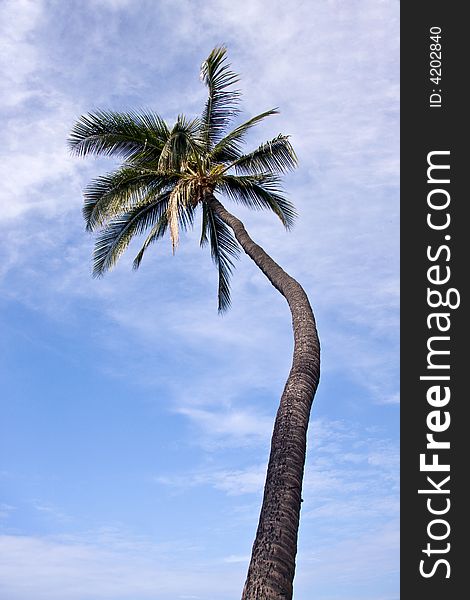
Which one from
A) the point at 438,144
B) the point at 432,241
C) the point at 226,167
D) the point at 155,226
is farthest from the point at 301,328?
the point at 155,226

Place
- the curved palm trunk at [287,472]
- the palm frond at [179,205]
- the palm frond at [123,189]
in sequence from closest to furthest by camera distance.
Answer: the curved palm trunk at [287,472] < the palm frond at [179,205] < the palm frond at [123,189]

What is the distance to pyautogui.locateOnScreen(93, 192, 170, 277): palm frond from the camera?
15.2m

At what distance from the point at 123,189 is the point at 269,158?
3.18 m

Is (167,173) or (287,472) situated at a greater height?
(167,173)

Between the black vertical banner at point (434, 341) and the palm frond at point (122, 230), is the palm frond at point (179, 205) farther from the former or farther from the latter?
the black vertical banner at point (434, 341)

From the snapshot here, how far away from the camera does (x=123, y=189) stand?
569 inches

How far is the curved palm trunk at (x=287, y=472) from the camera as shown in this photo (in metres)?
6.29

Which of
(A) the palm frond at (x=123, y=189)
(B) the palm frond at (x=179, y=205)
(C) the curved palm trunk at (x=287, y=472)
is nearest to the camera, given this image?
(C) the curved palm trunk at (x=287, y=472)

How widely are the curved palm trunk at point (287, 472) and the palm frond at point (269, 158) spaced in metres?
4.61

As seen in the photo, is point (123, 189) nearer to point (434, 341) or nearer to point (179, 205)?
point (179, 205)

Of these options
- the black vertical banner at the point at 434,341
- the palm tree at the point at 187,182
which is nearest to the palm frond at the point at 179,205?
the palm tree at the point at 187,182

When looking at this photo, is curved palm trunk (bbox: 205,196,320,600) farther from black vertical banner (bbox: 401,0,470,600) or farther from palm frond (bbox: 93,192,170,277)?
palm frond (bbox: 93,192,170,277)

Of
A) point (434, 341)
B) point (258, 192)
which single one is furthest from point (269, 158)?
point (434, 341)

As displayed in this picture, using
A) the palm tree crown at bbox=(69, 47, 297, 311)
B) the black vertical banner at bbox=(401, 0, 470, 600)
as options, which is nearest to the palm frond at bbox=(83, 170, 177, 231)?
the palm tree crown at bbox=(69, 47, 297, 311)
